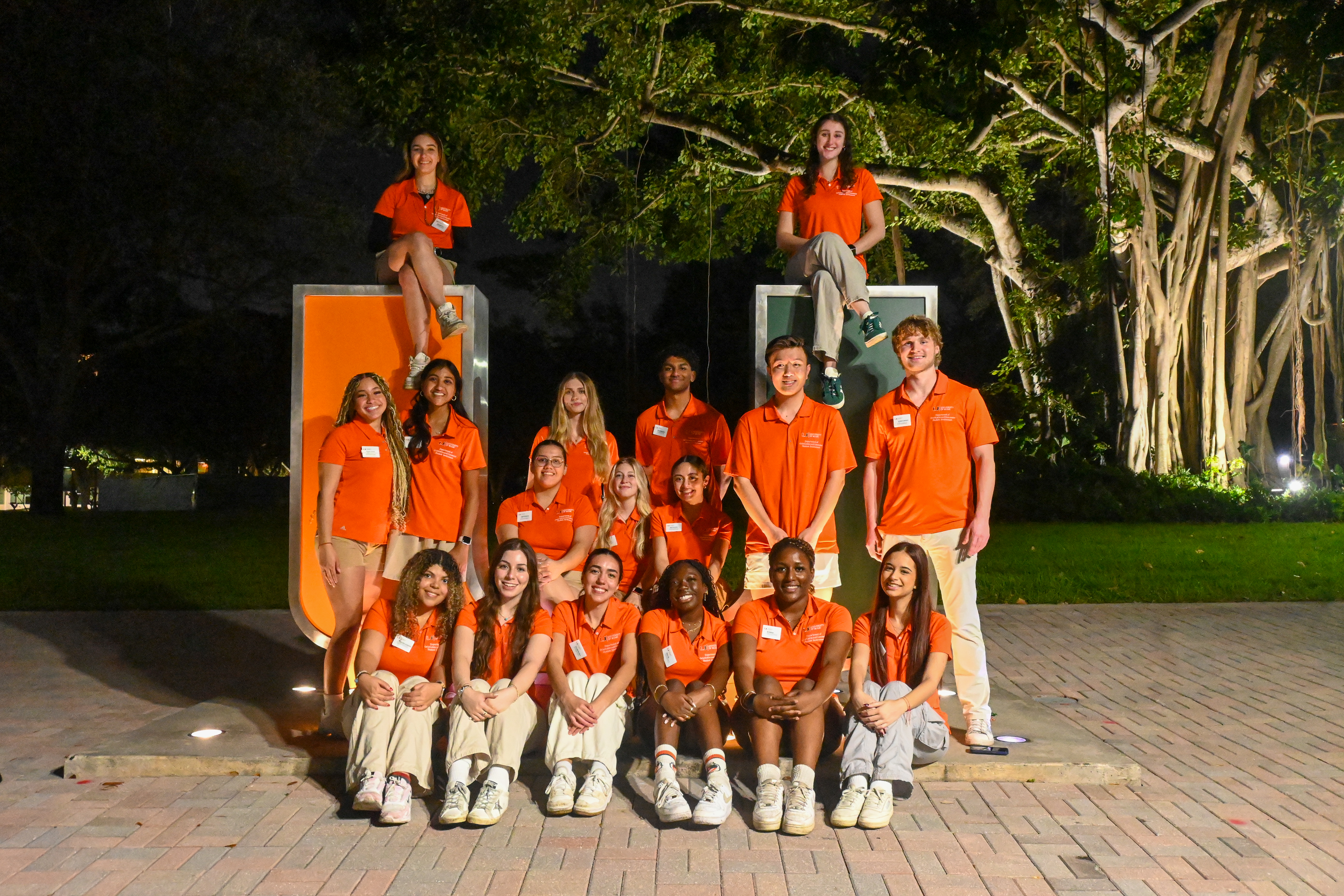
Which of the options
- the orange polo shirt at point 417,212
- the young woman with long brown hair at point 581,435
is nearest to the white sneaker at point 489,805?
the young woman with long brown hair at point 581,435

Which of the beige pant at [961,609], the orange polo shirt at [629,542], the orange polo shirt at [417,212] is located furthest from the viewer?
the orange polo shirt at [417,212]

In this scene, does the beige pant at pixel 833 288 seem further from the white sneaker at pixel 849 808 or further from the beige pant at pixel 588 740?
the white sneaker at pixel 849 808

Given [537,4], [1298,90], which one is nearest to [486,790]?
[537,4]

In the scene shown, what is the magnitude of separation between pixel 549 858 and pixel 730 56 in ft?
58.3

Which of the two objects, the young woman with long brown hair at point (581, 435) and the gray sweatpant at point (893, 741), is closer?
the gray sweatpant at point (893, 741)

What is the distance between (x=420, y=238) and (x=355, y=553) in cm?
180

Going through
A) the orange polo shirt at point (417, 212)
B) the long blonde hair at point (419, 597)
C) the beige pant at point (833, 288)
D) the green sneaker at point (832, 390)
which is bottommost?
the long blonde hair at point (419, 597)

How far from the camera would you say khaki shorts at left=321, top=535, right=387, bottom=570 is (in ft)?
19.1

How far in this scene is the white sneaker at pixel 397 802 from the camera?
4.61m

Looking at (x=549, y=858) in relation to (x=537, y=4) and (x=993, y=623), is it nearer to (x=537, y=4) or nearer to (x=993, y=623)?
(x=993, y=623)

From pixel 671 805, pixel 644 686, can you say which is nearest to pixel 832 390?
pixel 644 686

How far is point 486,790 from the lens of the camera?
4.73 m

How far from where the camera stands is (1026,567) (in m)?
13.6

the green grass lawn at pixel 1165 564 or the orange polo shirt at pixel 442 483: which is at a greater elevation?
the orange polo shirt at pixel 442 483
